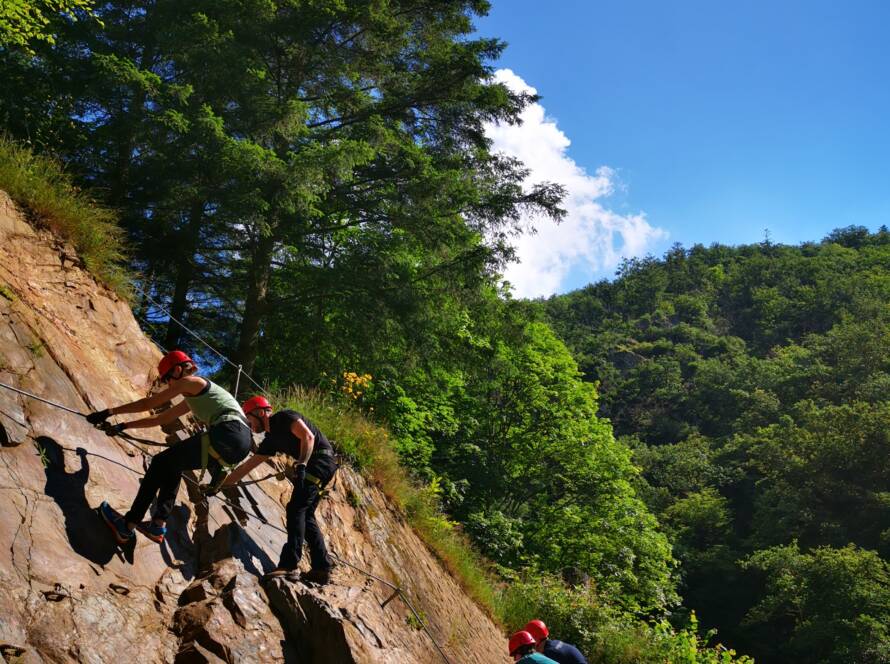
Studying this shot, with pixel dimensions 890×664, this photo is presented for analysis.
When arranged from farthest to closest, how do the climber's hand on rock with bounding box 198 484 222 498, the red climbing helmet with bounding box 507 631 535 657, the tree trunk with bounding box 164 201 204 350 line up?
the tree trunk with bounding box 164 201 204 350
the red climbing helmet with bounding box 507 631 535 657
the climber's hand on rock with bounding box 198 484 222 498

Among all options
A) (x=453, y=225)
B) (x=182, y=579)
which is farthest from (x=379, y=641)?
(x=453, y=225)

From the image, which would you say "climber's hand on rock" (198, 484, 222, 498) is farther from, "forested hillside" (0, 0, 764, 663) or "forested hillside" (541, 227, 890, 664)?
"forested hillside" (541, 227, 890, 664)

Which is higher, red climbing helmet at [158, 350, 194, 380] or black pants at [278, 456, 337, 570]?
red climbing helmet at [158, 350, 194, 380]

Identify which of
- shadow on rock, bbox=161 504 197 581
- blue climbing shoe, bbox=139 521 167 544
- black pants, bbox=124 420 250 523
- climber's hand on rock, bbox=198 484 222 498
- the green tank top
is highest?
the green tank top

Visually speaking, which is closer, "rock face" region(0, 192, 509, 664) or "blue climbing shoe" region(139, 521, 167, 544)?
"rock face" region(0, 192, 509, 664)

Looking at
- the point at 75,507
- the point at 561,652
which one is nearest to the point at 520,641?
the point at 561,652

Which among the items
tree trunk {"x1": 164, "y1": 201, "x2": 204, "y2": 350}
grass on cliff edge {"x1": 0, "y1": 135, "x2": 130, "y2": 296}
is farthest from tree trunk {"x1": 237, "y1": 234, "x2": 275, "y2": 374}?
grass on cliff edge {"x1": 0, "y1": 135, "x2": 130, "y2": 296}

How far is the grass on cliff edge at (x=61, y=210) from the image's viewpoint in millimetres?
7941

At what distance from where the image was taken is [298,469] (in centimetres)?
675

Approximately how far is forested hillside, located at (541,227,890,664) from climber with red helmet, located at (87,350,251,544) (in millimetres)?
13853

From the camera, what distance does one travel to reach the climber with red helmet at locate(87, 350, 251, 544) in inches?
216

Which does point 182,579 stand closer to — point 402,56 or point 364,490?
point 364,490

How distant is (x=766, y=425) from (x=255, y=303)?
64.6 meters

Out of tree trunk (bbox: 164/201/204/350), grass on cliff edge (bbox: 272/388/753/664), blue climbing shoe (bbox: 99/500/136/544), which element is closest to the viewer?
blue climbing shoe (bbox: 99/500/136/544)
